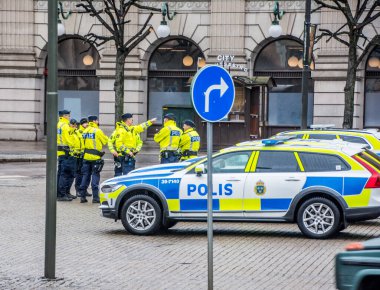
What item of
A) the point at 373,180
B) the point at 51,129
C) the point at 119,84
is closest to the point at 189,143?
the point at 373,180

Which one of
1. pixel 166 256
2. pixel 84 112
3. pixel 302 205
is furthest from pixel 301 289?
pixel 84 112

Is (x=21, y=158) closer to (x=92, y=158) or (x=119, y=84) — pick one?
(x=119, y=84)

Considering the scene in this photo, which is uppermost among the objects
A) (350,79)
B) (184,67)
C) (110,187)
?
(184,67)

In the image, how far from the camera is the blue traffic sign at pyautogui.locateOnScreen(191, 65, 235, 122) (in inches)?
437

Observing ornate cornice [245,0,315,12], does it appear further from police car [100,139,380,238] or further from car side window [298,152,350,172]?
car side window [298,152,350,172]

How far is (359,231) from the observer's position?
676 inches

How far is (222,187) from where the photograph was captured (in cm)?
1614

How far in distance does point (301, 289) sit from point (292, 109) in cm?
3120

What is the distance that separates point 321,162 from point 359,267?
345 inches

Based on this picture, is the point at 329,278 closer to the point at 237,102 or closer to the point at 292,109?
the point at 237,102

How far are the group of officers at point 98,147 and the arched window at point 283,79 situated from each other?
2050 centimetres

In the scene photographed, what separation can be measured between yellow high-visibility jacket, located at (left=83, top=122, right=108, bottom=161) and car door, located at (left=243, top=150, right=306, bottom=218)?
630 centimetres

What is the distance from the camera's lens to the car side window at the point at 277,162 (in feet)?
53.2

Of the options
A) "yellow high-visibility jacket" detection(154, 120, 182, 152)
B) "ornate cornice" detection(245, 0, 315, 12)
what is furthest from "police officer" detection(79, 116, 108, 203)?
"ornate cornice" detection(245, 0, 315, 12)
